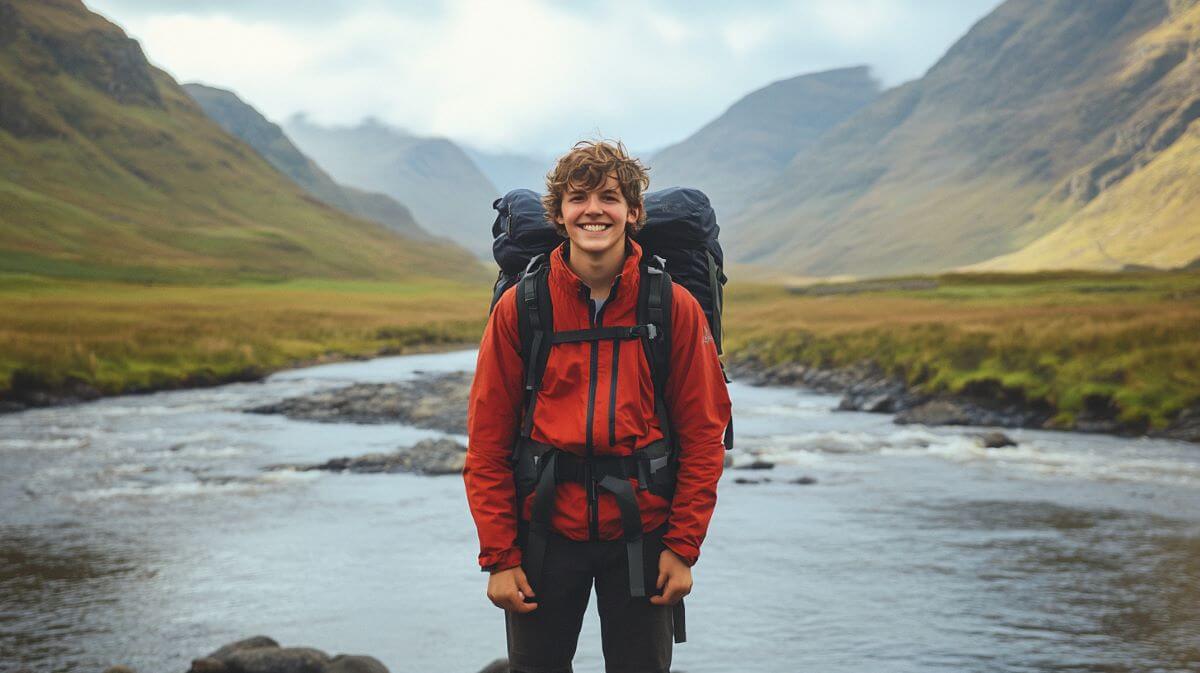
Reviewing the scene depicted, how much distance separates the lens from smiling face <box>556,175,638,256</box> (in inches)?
201

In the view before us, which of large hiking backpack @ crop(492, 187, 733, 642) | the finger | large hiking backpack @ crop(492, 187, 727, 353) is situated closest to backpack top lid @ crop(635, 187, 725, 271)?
large hiking backpack @ crop(492, 187, 727, 353)

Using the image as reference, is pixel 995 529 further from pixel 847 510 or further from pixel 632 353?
pixel 632 353

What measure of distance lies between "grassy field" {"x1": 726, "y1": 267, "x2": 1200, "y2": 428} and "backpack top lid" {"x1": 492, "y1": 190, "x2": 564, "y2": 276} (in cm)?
3294

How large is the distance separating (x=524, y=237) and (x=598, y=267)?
0.72 m

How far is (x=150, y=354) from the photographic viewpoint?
51.8 metres

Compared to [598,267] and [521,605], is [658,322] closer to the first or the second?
[598,267]

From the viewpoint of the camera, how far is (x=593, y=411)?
5.05m

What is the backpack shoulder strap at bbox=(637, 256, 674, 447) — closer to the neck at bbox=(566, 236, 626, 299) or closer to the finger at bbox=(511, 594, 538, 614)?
the neck at bbox=(566, 236, 626, 299)

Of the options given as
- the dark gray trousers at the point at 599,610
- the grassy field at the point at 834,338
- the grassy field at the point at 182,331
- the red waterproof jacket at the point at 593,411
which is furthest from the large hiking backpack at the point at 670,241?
the grassy field at the point at 182,331

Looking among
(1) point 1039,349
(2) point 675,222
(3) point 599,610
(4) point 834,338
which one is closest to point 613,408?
(3) point 599,610

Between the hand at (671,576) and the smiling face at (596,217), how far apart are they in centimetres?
151

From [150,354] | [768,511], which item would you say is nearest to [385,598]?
[768,511]

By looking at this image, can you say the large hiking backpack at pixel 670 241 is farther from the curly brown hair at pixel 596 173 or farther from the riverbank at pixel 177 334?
the riverbank at pixel 177 334

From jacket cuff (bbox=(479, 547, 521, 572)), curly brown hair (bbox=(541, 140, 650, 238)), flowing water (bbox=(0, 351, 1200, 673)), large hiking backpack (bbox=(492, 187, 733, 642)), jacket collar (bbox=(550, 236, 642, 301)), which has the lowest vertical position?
flowing water (bbox=(0, 351, 1200, 673))
